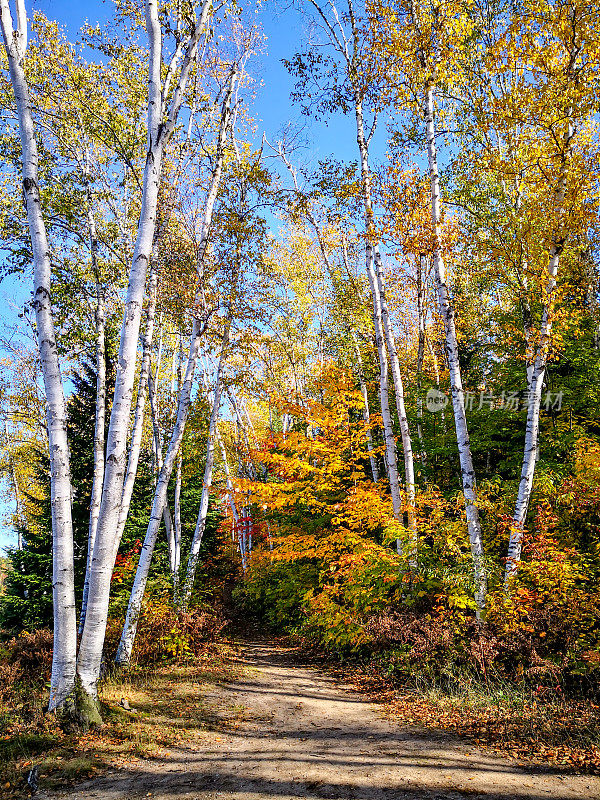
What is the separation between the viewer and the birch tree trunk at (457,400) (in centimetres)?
759

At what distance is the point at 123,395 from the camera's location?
19.8ft

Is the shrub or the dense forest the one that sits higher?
the dense forest

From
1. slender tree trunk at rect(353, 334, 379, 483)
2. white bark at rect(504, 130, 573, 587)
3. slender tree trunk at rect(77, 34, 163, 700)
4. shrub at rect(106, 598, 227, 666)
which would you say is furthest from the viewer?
slender tree trunk at rect(353, 334, 379, 483)

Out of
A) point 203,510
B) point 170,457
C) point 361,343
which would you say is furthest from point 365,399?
point 170,457

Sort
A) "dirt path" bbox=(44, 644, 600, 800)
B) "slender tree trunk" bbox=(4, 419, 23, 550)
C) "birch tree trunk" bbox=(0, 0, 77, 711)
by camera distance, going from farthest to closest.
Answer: "slender tree trunk" bbox=(4, 419, 23, 550)
"birch tree trunk" bbox=(0, 0, 77, 711)
"dirt path" bbox=(44, 644, 600, 800)

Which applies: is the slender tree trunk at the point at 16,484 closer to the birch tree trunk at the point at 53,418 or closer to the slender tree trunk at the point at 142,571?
the slender tree trunk at the point at 142,571

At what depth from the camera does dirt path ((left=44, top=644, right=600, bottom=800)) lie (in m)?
4.09

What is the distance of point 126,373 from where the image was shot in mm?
6062

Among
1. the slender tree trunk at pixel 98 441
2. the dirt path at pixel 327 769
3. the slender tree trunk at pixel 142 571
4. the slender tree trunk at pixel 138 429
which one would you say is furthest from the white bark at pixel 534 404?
the slender tree trunk at pixel 98 441

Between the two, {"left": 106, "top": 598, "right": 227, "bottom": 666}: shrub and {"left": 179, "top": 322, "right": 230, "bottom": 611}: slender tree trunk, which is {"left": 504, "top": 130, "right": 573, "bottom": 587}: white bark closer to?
{"left": 106, "top": 598, "right": 227, "bottom": 666}: shrub

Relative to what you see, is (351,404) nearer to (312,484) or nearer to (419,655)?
(312,484)

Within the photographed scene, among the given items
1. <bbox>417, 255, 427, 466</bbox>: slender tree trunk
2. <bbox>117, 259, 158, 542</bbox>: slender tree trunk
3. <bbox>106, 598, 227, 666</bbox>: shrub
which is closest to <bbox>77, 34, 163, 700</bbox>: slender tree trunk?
<bbox>117, 259, 158, 542</bbox>: slender tree trunk

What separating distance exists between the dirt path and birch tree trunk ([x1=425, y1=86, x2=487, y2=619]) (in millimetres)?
2811

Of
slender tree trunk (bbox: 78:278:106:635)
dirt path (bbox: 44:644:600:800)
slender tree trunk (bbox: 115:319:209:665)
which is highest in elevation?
slender tree trunk (bbox: 78:278:106:635)
